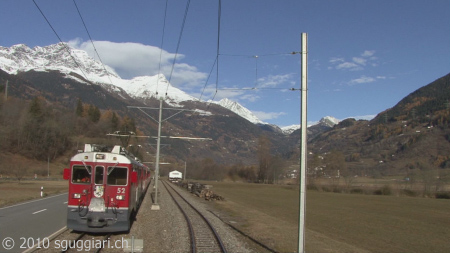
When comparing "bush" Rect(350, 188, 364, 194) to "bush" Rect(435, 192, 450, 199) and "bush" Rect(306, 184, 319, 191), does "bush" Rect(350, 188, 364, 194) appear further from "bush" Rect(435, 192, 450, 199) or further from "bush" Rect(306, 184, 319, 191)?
"bush" Rect(435, 192, 450, 199)

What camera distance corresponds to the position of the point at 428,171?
81875 millimetres

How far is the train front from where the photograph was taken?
51.8ft

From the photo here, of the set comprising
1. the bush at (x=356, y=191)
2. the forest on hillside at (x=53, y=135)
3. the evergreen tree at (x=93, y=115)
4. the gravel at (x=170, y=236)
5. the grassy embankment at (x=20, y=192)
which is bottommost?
the bush at (x=356, y=191)

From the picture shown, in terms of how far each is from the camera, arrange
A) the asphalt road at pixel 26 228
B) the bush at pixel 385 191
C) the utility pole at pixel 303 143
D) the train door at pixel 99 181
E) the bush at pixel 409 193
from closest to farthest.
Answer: the utility pole at pixel 303 143, the asphalt road at pixel 26 228, the train door at pixel 99 181, the bush at pixel 409 193, the bush at pixel 385 191

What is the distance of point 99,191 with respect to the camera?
16.3 m

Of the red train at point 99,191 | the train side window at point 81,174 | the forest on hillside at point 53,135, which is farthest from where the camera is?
the forest on hillside at point 53,135

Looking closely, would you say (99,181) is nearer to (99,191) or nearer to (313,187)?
(99,191)

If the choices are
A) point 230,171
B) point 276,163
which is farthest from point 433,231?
point 230,171

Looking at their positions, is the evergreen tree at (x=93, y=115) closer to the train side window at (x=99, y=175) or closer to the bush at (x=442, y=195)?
the bush at (x=442, y=195)

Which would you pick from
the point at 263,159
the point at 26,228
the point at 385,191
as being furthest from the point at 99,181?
the point at 263,159

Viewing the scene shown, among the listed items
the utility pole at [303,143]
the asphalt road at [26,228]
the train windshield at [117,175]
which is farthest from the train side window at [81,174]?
the utility pole at [303,143]

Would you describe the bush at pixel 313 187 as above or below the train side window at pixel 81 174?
below

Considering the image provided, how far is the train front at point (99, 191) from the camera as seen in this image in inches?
621

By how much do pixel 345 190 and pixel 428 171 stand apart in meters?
17.7
